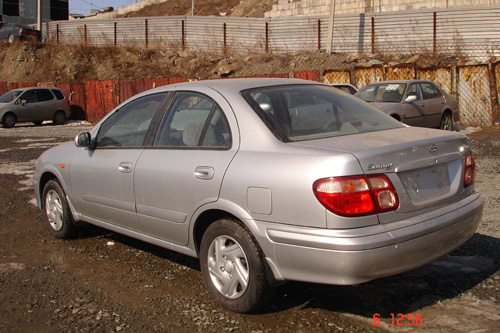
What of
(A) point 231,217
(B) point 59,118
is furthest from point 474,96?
(B) point 59,118

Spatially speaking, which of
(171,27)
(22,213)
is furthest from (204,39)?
(22,213)

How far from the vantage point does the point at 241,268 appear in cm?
359

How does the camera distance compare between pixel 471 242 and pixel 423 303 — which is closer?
pixel 423 303

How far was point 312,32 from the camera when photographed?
27.6 meters

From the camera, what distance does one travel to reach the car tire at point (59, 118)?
2327cm

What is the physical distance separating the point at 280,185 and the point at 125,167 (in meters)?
1.78

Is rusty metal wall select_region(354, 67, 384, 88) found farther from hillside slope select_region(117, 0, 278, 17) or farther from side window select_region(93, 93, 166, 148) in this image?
hillside slope select_region(117, 0, 278, 17)

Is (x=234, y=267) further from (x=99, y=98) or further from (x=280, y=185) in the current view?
(x=99, y=98)

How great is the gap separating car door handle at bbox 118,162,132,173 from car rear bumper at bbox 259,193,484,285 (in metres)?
1.61

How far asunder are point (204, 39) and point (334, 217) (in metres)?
29.4

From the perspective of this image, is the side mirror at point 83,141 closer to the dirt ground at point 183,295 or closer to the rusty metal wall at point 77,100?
the dirt ground at point 183,295

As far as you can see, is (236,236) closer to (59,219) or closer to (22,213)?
(59,219)

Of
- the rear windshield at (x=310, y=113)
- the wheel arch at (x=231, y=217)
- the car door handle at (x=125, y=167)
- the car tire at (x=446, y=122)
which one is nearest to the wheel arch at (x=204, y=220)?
the wheel arch at (x=231, y=217)

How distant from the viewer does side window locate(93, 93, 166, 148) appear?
182 inches
